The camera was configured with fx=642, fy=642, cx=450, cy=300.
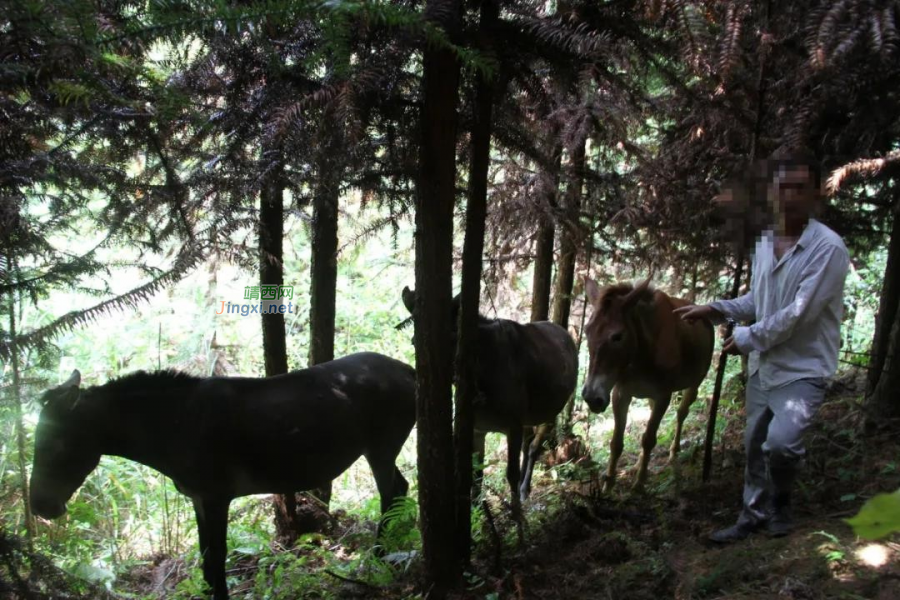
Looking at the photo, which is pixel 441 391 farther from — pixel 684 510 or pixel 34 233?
pixel 34 233

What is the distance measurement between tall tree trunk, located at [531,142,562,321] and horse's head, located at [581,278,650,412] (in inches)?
68.9

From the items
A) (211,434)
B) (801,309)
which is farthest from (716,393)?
(211,434)

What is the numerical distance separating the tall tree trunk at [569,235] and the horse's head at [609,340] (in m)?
1.76

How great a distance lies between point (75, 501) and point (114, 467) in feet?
3.63

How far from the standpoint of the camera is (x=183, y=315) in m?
14.7

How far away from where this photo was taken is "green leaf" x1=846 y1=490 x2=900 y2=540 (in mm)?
783

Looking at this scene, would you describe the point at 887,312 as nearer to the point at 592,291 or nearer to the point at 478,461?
the point at 592,291

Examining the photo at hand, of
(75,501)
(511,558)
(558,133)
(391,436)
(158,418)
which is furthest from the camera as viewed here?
(75,501)

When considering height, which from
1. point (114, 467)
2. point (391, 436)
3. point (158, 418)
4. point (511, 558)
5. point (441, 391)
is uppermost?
point (441, 391)

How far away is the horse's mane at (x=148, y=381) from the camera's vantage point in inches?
207

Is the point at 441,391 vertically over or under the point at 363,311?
over

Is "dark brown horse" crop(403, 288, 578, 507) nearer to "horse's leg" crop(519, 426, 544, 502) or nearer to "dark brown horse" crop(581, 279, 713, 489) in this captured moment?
"horse's leg" crop(519, 426, 544, 502)

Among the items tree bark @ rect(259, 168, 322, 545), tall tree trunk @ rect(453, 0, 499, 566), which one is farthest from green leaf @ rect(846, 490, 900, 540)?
tree bark @ rect(259, 168, 322, 545)

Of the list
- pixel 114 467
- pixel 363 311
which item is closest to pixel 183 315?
pixel 363 311
